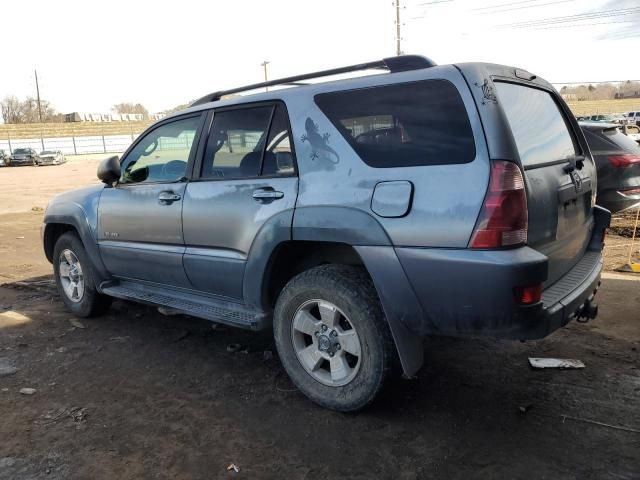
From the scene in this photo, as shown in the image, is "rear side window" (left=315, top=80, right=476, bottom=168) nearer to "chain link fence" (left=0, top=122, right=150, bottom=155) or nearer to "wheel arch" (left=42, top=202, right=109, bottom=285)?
"wheel arch" (left=42, top=202, right=109, bottom=285)

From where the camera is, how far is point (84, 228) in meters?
4.84

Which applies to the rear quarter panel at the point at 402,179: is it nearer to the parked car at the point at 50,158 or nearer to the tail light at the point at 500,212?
the tail light at the point at 500,212

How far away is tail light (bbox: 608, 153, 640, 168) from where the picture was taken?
20.9 ft

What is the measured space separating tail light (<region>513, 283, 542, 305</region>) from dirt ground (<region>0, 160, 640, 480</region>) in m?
0.81

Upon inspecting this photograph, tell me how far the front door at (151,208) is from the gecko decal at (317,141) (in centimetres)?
111

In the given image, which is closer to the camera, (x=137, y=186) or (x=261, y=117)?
(x=261, y=117)

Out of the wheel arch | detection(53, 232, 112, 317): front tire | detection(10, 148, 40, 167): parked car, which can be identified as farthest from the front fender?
detection(10, 148, 40, 167): parked car

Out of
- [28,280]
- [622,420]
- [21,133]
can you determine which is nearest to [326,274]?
[622,420]

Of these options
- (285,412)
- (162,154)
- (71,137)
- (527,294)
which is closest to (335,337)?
(285,412)

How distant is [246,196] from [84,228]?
2112 millimetres

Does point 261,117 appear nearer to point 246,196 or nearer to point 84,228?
point 246,196

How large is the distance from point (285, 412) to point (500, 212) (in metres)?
1.74

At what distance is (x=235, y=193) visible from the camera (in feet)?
11.7

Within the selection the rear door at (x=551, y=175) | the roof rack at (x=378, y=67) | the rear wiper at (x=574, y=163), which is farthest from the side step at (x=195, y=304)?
the rear wiper at (x=574, y=163)
